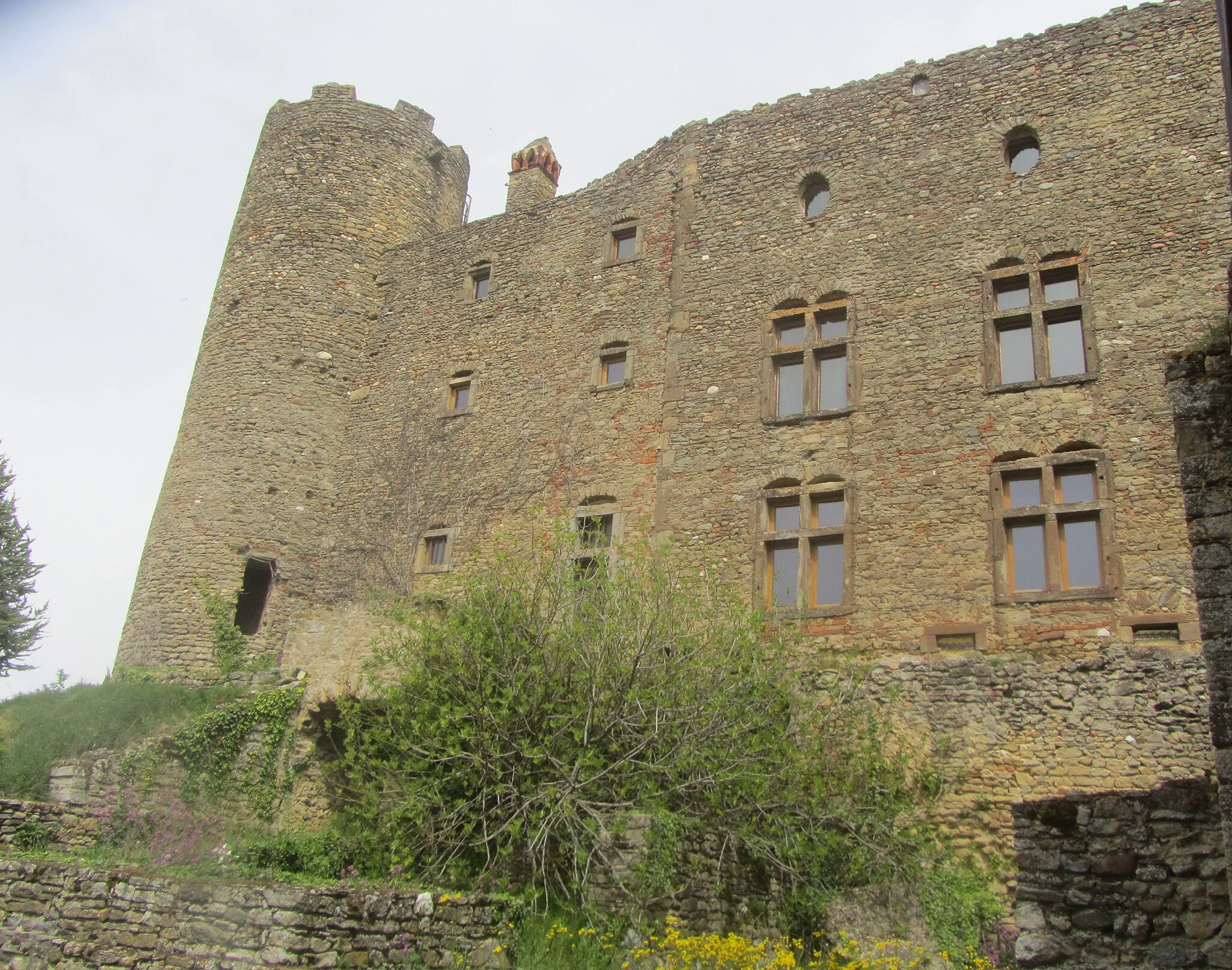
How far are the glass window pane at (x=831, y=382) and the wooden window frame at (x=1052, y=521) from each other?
2461mm

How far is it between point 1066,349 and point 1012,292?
119 cm

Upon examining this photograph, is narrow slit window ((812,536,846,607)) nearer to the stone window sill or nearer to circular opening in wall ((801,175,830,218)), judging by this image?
the stone window sill

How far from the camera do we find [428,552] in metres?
18.3

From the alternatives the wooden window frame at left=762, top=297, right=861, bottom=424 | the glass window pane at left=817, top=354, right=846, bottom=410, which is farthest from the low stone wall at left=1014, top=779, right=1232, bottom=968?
the glass window pane at left=817, top=354, right=846, bottom=410

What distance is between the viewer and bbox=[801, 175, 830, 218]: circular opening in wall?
17000mm

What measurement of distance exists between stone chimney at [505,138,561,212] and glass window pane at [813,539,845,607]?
11.0 meters

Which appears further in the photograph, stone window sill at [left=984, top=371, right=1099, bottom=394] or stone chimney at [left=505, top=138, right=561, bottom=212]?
stone chimney at [left=505, top=138, right=561, bottom=212]

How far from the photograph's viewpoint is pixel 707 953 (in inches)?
332

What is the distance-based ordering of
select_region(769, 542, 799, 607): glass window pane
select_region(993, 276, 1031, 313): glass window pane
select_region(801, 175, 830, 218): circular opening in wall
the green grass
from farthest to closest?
select_region(801, 175, 830, 218): circular opening in wall
select_region(993, 276, 1031, 313): glass window pane
select_region(769, 542, 799, 607): glass window pane
the green grass

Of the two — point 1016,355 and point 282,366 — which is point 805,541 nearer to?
point 1016,355

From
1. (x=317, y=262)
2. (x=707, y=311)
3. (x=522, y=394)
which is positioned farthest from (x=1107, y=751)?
(x=317, y=262)

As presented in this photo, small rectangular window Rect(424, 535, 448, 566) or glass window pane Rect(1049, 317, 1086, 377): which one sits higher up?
glass window pane Rect(1049, 317, 1086, 377)

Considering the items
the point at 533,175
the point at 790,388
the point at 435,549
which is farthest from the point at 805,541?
the point at 533,175

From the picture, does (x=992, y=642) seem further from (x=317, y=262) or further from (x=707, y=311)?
(x=317, y=262)
